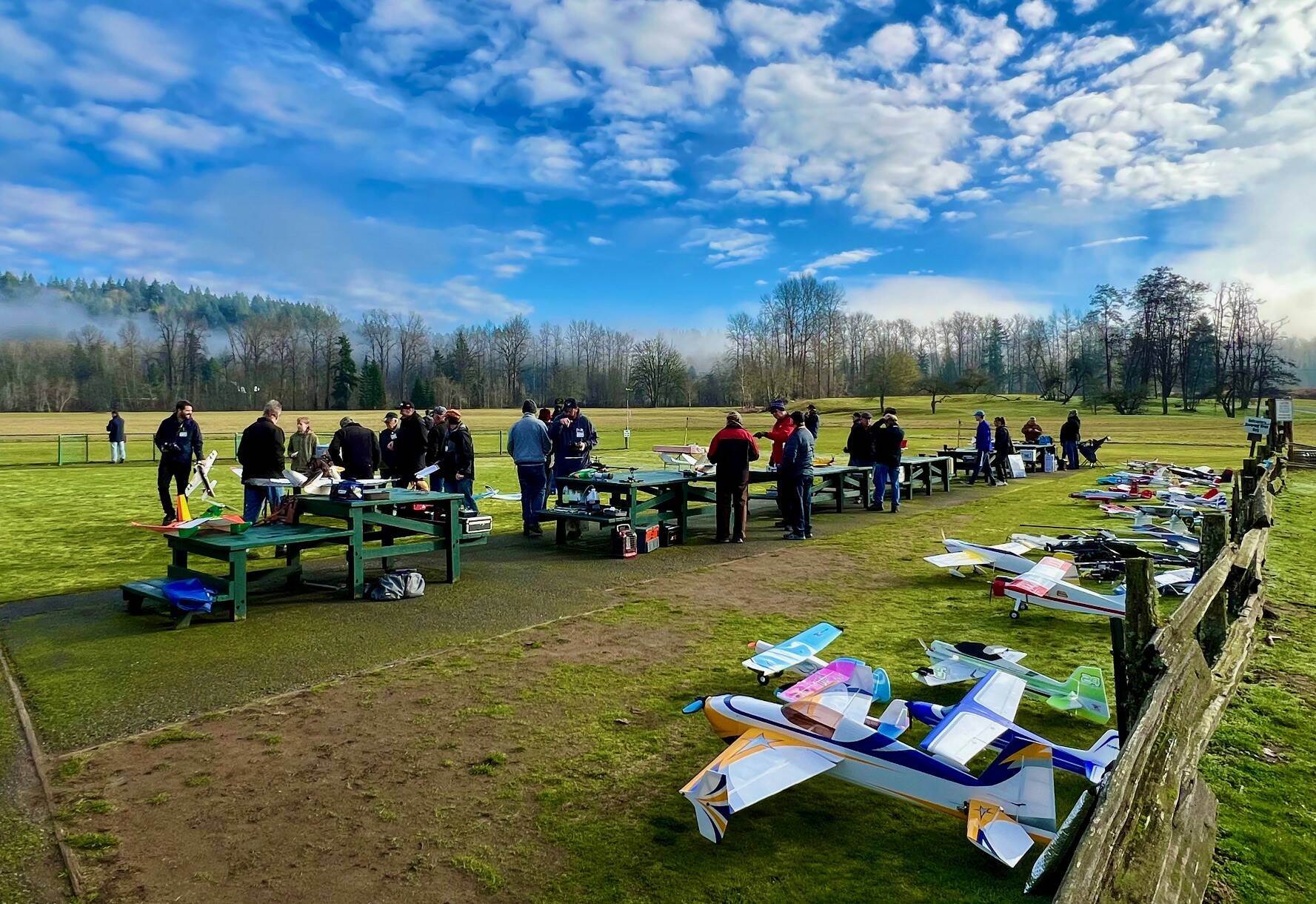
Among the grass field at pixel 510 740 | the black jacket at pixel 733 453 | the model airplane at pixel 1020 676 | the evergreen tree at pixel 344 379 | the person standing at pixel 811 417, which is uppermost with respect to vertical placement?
the evergreen tree at pixel 344 379

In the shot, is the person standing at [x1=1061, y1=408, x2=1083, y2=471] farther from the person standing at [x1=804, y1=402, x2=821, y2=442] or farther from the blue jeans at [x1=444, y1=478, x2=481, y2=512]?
the blue jeans at [x1=444, y1=478, x2=481, y2=512]

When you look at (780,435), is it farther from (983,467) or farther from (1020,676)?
(1020,676)

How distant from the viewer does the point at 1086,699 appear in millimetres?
4277

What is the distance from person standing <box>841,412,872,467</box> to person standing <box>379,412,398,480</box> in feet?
27.4

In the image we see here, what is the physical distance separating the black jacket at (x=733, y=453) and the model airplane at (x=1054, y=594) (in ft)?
12.3

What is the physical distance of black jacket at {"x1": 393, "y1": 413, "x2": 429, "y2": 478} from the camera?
33.6ft

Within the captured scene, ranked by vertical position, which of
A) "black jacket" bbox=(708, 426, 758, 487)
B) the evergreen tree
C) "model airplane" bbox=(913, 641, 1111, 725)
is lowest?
"model airplane" bbox=(913, 641, 1111, 725)

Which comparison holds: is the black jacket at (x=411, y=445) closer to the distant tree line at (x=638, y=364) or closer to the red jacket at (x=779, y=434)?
the red jacket at (x=779, y=434)

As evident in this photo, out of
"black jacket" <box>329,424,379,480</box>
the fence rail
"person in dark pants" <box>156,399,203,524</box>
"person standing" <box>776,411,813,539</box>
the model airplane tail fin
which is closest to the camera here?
the fence rail

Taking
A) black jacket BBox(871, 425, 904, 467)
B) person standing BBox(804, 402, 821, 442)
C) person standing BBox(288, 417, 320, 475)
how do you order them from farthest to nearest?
black jacket BBox(871, 425, 904, 467)
person standing BBox(804, 402, 821, 442)
person standing BBox(288, 417, 320, 475)

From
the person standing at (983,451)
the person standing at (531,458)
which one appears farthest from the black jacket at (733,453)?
the person standing at (983,451)

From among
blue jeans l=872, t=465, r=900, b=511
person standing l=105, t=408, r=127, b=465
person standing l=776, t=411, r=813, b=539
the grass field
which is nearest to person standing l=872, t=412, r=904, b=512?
blue jeans l=872, t=465, r=900, b=511

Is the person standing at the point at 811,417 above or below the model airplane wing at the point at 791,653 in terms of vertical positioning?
above

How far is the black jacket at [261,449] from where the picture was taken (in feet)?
28.4
